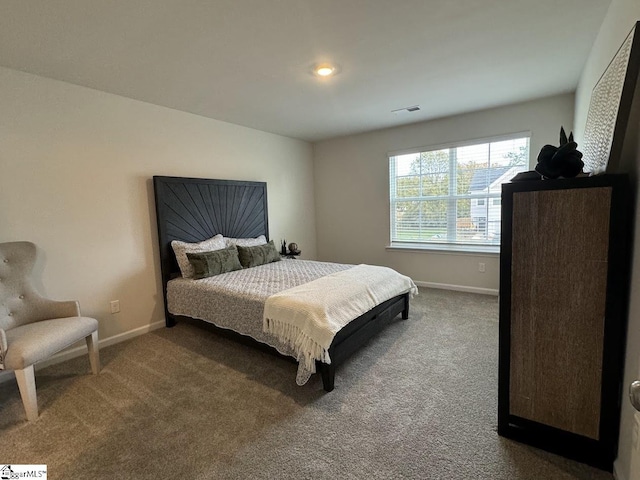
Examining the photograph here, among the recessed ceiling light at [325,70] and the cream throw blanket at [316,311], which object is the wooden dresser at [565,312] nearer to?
the cream throw blanket at [316,311]

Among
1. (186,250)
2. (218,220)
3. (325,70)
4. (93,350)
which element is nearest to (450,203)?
(325,70)

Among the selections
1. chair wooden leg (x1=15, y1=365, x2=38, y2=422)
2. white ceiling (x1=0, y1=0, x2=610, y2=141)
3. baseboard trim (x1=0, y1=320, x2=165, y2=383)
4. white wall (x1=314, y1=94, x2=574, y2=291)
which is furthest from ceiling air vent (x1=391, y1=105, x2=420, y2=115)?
chair wooden leg (x1=15, y1=365, x2=38, y2=422)

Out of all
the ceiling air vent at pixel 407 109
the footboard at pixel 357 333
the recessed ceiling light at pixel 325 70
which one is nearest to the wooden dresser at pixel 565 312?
the footboard at pixel 357 333

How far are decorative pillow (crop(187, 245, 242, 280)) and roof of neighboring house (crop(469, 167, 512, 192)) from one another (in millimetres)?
3288

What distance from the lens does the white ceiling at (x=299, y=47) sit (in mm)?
1802

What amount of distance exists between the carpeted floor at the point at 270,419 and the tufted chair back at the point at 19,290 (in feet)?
1.66

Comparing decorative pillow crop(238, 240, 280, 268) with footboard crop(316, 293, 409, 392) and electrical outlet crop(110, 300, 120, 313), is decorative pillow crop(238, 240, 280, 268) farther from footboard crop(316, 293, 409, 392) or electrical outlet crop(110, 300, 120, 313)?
footboard crop(316, 293, 409, 392)

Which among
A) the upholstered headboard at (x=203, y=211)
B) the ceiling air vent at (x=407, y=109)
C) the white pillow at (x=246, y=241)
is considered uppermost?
the ceiling air vent at (x=407, y=109)

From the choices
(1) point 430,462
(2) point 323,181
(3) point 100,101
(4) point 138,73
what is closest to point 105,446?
(1) point 430,462

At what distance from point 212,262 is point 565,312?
2.94 m

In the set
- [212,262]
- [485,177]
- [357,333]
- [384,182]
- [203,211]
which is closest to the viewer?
[357,333]

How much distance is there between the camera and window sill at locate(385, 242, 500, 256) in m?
4.07

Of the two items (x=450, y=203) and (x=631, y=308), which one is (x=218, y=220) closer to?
(x=450, y=203)

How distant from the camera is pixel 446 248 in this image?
4375mm
